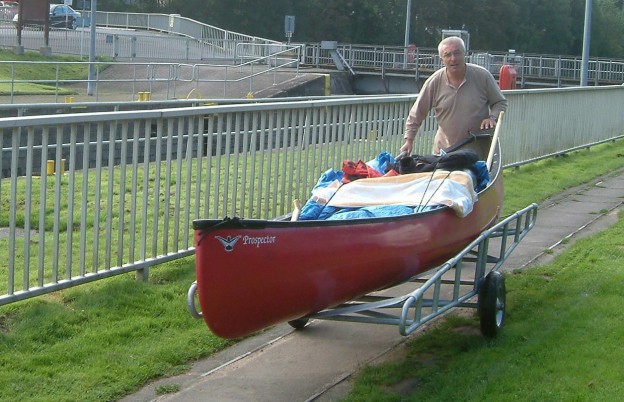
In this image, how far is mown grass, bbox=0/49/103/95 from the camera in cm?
3369

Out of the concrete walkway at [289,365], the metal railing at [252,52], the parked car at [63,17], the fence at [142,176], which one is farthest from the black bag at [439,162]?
the parked car at [63,17]

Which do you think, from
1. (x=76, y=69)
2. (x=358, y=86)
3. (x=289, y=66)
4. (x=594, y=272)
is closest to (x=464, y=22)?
(x=358, y=86)

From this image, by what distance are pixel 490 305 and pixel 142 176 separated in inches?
110

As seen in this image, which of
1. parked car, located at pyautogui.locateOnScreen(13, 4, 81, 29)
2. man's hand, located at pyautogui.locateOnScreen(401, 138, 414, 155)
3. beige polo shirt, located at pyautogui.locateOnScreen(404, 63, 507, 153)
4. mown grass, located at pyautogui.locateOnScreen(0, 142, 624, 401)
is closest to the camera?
mown grass, located at pyautogui.locateOnScreen(0, 142, 624, 401)

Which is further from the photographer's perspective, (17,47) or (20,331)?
(17,47)

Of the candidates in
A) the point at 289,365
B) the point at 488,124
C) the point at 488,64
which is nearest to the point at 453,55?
the point at 488,124

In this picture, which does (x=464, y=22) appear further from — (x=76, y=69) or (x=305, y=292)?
(x=305, y=292)

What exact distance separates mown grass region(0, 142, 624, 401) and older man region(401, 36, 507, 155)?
1416 millimetres

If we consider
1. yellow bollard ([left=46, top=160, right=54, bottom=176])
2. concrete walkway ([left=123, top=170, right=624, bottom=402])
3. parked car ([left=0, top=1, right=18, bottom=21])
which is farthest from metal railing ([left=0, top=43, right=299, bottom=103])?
concrete walkway ([left=123, top=170, right=624, bottom=402])

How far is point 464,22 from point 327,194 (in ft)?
276

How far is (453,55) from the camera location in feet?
29.6

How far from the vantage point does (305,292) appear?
6.18 meters

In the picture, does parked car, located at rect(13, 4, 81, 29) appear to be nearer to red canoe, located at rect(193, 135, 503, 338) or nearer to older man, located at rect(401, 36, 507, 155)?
older man, located at rect(401, 36, 507, 155)

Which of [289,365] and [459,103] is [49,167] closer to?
[289,365]
